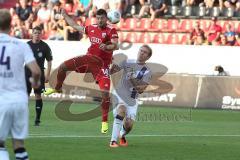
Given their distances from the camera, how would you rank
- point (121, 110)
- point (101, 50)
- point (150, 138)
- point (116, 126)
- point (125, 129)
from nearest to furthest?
point (116, 126)
point (121, 110)
point (125, 129)
point (150, 138)
point (101, 50)

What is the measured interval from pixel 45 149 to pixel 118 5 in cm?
1889

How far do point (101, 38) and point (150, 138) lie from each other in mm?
2656

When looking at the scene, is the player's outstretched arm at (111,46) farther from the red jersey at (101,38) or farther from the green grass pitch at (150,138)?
the green grass pitch at (150,138)

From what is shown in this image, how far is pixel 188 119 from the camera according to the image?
2225cm

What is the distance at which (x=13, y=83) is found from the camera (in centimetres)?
962

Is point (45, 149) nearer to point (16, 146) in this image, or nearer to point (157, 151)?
point (157, 151)

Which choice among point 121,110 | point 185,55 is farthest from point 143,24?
point 121,110

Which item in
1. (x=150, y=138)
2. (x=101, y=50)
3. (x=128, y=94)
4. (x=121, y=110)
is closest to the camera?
(x=121, y=110)

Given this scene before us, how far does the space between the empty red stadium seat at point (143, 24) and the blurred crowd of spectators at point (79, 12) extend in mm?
260

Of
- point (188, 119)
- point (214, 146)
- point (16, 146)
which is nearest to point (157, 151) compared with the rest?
point (214, 146)

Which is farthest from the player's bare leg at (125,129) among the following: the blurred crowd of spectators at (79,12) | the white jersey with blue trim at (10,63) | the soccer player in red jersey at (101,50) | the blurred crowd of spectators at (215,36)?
the blurred crowd of spectators at (79,12)

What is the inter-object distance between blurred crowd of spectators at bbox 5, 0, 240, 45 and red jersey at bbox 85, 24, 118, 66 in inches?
482

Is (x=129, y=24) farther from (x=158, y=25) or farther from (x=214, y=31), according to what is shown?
(x=214, y=31)

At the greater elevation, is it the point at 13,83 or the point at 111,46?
the point at 13,83
